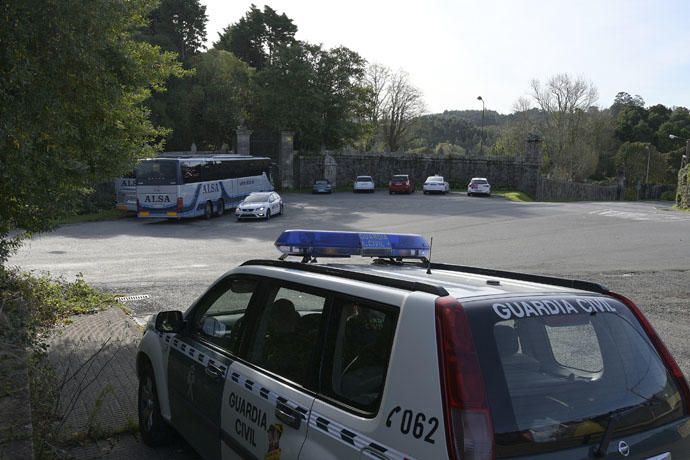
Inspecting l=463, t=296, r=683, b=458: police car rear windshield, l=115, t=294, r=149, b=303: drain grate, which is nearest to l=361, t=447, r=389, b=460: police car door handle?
l=463, t=296, r=683, b=458: police car rear windshield

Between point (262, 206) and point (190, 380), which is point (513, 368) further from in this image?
point (262, 206)

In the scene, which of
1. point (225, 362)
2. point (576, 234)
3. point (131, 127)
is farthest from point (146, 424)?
point (576, 234)

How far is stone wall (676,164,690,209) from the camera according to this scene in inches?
1517

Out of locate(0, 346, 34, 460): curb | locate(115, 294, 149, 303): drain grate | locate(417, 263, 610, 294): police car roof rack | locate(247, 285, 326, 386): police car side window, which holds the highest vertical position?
locate(417, 263, 610, 294): police car roof rack

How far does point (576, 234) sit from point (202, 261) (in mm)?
14640

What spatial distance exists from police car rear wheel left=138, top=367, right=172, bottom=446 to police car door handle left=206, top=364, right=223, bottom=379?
1.15 metres

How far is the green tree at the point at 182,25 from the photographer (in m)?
49.6

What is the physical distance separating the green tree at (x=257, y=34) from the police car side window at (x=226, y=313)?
200 ft

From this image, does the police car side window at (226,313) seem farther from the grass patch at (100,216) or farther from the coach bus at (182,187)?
the grass patch at (100,216)

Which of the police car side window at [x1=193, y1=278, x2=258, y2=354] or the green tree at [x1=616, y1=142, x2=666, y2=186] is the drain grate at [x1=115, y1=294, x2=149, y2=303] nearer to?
the police car side window at [x1=193, y1=278, x2=258, y2=354]

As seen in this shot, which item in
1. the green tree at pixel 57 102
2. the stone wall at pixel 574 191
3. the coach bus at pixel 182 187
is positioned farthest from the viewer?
the stone wall at pixel 574 191

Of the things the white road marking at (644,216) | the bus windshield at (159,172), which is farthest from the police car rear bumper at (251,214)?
the white road marking at (644,216)

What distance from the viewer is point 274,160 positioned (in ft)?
163

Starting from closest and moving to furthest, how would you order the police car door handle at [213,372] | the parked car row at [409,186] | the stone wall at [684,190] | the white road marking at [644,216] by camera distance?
the police car door handle at [213,372] → the white road marking at [644,216] → the stone wall at [684,190] → the parked car row at [409,186]
